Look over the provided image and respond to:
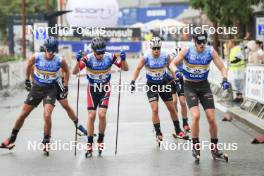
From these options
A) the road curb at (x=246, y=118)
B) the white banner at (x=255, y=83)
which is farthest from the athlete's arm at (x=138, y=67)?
the white banner at (x=255, y=83)

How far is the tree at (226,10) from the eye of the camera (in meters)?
27.2

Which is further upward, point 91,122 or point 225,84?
point 225,84

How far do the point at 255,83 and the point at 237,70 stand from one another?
3163 millimetres

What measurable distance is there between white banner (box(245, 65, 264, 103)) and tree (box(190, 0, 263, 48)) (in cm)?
626

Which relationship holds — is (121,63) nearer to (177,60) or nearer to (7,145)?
(177,60)

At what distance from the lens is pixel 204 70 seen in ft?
40.1

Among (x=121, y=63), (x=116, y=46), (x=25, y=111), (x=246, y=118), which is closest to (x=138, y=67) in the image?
(x=121, y=63)

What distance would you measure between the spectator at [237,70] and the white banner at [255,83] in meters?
1.89

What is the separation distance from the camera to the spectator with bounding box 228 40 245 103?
71.4 ft

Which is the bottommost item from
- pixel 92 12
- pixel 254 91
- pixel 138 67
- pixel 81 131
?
pixel 81 131

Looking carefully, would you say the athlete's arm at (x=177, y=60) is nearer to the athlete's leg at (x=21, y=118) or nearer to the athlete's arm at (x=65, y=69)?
the athlete's arm at (x=65, y=69)

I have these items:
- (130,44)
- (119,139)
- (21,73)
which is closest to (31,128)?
(119,139)

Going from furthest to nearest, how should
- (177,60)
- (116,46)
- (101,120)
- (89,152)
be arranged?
(116,46), (101,120), (89,152), (177,60)

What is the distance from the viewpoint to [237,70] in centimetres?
2186
